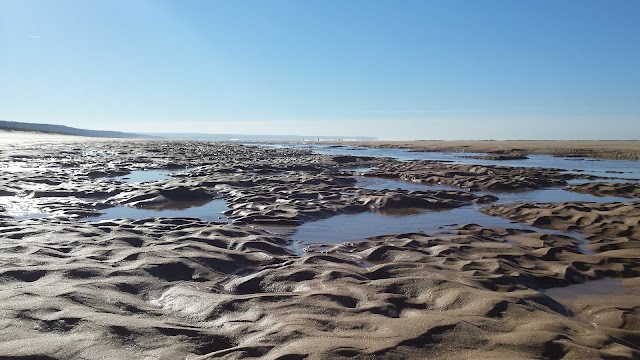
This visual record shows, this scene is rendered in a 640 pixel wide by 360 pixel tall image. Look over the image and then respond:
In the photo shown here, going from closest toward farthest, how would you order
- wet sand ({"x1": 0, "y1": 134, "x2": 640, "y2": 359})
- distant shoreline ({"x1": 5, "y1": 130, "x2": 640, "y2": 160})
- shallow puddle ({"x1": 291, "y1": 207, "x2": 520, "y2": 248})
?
wet sand ({"x1": 0, "y1": 134, "x2": 640, "y2": 359}), shallow puddle ({"x1": 291, "y1": 207, "x2": 520, "y2": 248}), distant shoreline ({"x1": 5, "y1": 130, "x2": 640, "y2": 160})

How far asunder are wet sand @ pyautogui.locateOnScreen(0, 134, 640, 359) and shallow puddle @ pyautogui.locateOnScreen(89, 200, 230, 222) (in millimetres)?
394

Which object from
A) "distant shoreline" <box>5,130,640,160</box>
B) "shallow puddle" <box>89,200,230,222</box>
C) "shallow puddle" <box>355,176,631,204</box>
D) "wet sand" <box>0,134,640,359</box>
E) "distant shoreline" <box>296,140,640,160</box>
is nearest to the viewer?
"wet sand" <box>0,134,640,359</box>

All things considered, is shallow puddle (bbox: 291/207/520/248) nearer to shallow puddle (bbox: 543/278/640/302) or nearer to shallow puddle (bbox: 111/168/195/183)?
shallow puddle (bbox: 543/278/640/302)

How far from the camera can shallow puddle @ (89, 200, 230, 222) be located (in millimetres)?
9414

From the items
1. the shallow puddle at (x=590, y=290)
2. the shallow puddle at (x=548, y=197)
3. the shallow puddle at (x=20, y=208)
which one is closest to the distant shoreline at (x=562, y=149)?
the shallow puddle at (x=548, y=197)

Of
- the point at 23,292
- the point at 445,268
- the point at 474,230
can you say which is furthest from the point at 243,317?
the point at 474,230

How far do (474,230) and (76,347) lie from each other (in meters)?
6.90

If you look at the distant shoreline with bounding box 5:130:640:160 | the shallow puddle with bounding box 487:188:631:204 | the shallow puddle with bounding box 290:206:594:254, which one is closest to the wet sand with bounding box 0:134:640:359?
the shallow puddle with bounding box 290:206:594:254

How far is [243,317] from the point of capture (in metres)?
3.90

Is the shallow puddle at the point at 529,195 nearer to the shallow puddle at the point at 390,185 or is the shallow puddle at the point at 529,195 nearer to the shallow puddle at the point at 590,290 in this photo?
the shallow puddle at the point at 390,185

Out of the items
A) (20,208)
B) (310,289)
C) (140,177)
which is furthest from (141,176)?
(310,289)

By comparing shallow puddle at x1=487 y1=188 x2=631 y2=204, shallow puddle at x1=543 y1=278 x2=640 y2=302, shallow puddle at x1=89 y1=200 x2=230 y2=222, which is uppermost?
shallow puddle at x1=487 y1=188 x2=631 y2=204

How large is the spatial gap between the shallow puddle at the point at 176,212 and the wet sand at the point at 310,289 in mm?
394

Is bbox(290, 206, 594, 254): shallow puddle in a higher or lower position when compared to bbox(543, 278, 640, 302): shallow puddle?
lower
